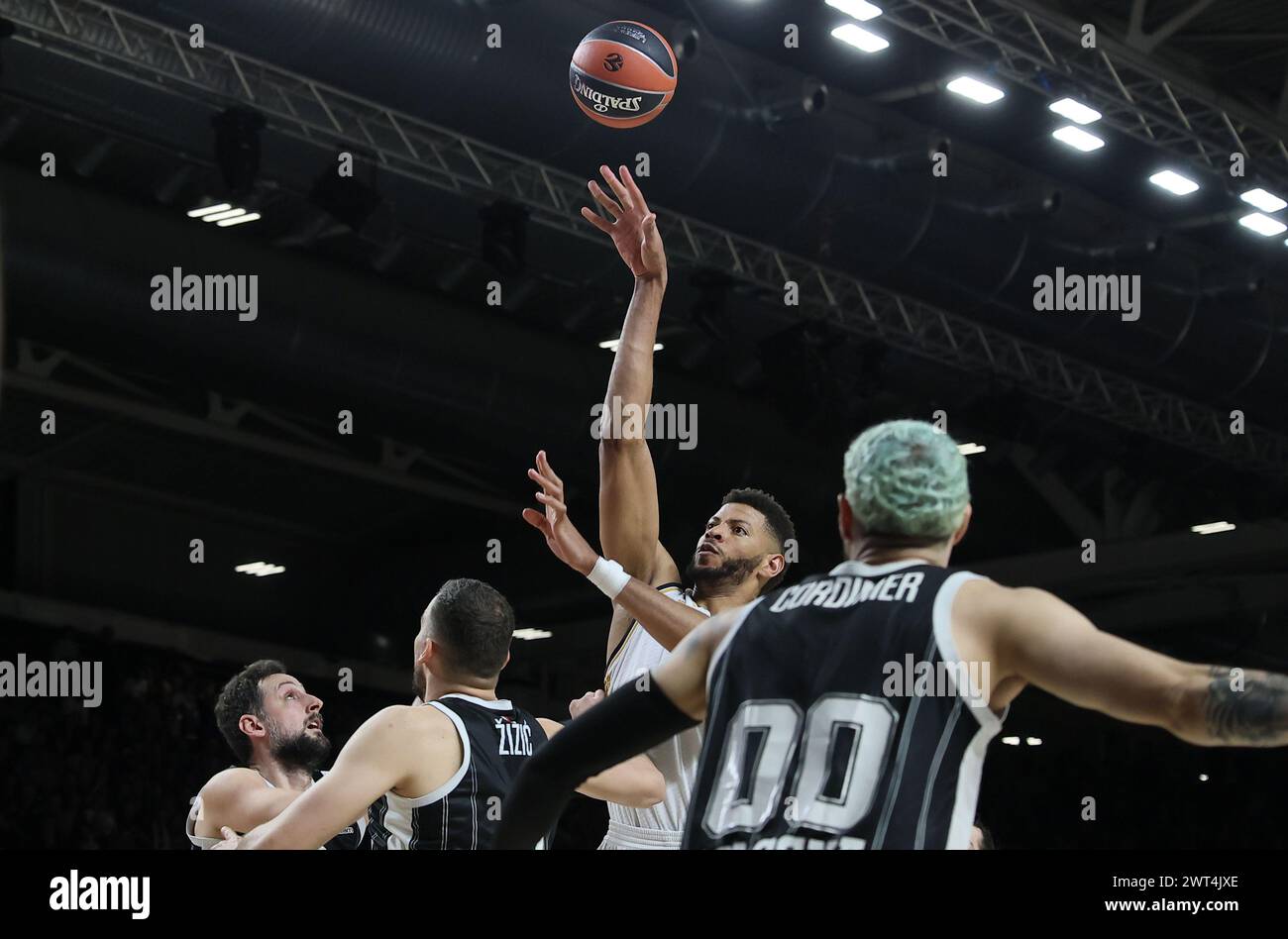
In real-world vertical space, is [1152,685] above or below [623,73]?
below

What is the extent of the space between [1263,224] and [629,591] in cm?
978

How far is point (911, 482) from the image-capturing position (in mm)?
2658

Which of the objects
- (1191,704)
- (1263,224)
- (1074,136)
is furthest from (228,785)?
(1263,224)

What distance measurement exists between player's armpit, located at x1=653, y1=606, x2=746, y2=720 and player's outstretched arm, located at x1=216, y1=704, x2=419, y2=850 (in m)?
1.33

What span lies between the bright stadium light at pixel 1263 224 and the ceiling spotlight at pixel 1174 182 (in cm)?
50

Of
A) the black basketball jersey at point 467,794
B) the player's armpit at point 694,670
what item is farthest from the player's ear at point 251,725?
the player's armpit at point 694,670

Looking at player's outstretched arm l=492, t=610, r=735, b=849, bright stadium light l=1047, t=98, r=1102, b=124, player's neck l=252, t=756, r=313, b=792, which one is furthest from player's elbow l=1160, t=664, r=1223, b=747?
bright stadium light l=1047, t=98, r=1102, b=124

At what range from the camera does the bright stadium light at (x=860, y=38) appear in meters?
10.4

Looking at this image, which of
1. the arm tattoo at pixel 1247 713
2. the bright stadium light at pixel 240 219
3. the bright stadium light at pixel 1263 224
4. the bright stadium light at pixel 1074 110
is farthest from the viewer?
the bright stadium light at pixel 1263 224

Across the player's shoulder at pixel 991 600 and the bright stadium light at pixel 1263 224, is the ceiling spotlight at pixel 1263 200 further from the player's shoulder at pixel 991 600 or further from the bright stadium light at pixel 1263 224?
the player's shoulder at pixel 991 600

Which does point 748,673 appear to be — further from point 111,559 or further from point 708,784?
point 111,559

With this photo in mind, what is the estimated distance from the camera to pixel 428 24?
9125 millimetres

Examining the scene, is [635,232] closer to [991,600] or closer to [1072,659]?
[991,600]

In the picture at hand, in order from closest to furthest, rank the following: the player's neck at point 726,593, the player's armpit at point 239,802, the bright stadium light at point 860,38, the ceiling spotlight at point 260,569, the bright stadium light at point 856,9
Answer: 1. the player's neck at point 726,593
2. the player's armpit at point 239,802
3. the bright stadium light at point 856,9
4. the bright stadium light at point 860,38
5. the ceiling spotlight at point 260,569
